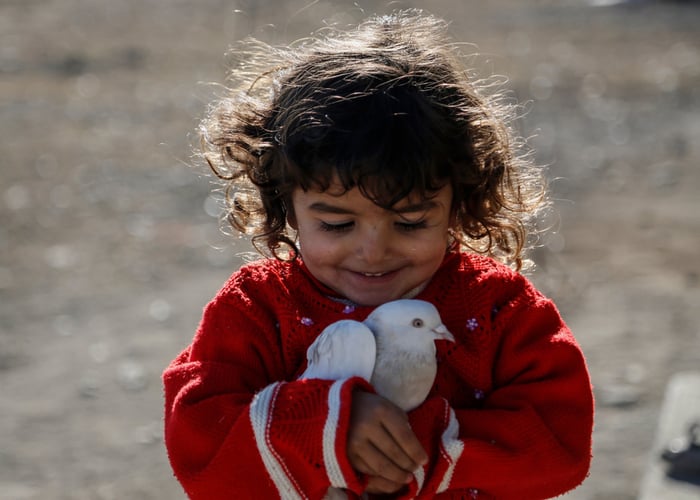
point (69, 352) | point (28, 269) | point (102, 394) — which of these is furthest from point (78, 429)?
point (28, 269)

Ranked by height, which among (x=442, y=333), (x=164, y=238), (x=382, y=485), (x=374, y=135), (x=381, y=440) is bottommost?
(x=164, y=238)

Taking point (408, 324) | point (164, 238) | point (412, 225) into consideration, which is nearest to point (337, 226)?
point (412, 225)

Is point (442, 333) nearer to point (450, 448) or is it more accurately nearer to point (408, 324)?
point (408, 324)

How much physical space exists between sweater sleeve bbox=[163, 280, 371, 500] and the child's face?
6.3 inches

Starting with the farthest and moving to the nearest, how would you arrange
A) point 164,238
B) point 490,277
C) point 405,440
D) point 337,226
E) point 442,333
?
point 164,238, point 490,277, point 337,226, point 442,333, point 405,440

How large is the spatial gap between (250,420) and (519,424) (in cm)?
45

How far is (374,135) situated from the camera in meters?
1.87

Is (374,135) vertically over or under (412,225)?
over

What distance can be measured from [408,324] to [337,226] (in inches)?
9.0

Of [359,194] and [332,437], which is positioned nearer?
[332,437]

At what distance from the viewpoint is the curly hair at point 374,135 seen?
1.88 m

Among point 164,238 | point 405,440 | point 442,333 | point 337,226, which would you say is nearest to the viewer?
point 405,440

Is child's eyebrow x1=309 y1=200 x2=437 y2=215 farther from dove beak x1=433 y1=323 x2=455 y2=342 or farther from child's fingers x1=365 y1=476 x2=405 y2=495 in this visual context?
child's fingers x1=365 y1=476 x2=405 y2=495

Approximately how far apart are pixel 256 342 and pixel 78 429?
10.0 feet
